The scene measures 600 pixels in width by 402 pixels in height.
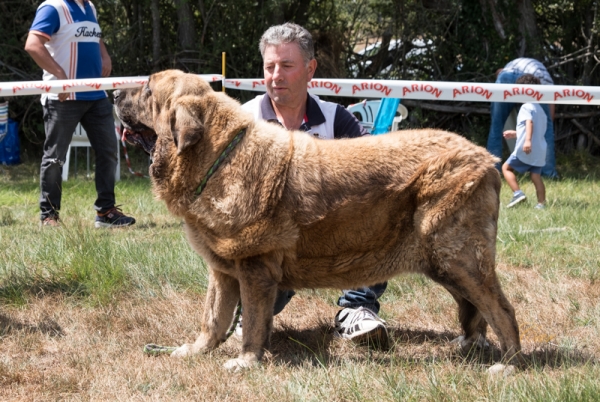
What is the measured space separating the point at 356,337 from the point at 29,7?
10.7 meters

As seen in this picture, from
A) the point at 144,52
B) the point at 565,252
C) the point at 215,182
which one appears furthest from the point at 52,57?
the point at 144,52

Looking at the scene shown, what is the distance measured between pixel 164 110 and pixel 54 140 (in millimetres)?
3634

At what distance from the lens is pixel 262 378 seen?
3.36 m

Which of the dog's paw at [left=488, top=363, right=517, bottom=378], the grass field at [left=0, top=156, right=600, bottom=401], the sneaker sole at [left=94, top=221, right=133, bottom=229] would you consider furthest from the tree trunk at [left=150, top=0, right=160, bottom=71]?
the dog's paw at [left=488, top=363, right=517, bottom=378]

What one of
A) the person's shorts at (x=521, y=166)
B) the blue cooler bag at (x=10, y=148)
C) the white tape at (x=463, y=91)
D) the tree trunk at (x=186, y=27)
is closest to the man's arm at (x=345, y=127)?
the white tape at (x=463, y=91)

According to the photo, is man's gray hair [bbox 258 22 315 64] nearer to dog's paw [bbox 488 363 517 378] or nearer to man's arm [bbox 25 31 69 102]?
dog's paw [bbox 488 363 517 378]

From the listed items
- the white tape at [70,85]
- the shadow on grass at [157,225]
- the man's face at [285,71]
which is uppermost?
the man's face at [285,71]

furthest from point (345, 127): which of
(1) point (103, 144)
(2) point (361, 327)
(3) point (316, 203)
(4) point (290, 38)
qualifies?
(1) point (103, 144)

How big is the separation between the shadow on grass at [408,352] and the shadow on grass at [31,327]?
128 cm

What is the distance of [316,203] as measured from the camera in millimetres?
3480

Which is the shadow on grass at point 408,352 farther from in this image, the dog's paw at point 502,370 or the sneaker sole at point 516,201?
the sneaker sole at point 516,201

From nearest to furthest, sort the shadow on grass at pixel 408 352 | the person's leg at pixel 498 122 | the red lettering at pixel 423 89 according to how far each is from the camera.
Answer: the shadow on grass at pixel 408 352, the red lettering at pixel 423 89, the person's leg at pixel 498 122

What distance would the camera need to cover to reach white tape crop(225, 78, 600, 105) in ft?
23.2

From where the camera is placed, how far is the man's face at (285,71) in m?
4.04
